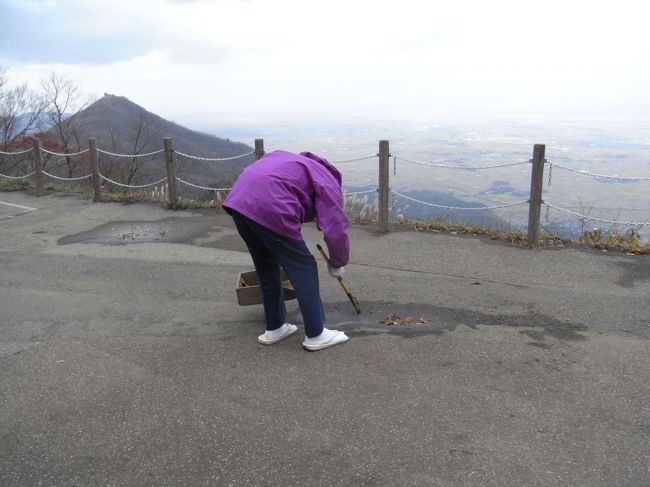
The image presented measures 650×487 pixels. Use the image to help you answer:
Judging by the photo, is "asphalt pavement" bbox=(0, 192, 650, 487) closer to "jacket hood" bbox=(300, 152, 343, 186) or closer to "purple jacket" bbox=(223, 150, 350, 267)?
"purple jacket" bbox=(223, 150, 350, 267)

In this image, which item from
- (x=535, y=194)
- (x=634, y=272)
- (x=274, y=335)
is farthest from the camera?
(x=535, y=194)

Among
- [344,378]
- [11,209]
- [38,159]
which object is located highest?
[38,159]

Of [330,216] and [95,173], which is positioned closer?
[330,216]

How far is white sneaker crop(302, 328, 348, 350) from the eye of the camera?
162 inches

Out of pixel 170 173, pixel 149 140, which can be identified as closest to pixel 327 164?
pixel 170 173

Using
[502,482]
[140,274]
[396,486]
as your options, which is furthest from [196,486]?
[140,274]

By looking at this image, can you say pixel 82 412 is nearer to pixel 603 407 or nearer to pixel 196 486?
pixel 196 486

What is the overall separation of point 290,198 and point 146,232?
5.47m

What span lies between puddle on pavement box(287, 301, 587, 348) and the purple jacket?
1.11 meters

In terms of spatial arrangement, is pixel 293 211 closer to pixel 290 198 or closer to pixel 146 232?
pixel 290 198

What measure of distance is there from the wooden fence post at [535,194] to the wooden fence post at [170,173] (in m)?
6.07

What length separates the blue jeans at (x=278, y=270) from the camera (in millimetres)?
3758

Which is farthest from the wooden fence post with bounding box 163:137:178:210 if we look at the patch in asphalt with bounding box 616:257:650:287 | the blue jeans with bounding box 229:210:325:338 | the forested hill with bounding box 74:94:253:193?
the forested hill with bounding box 74:94:253:193

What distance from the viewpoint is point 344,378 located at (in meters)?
3.74
